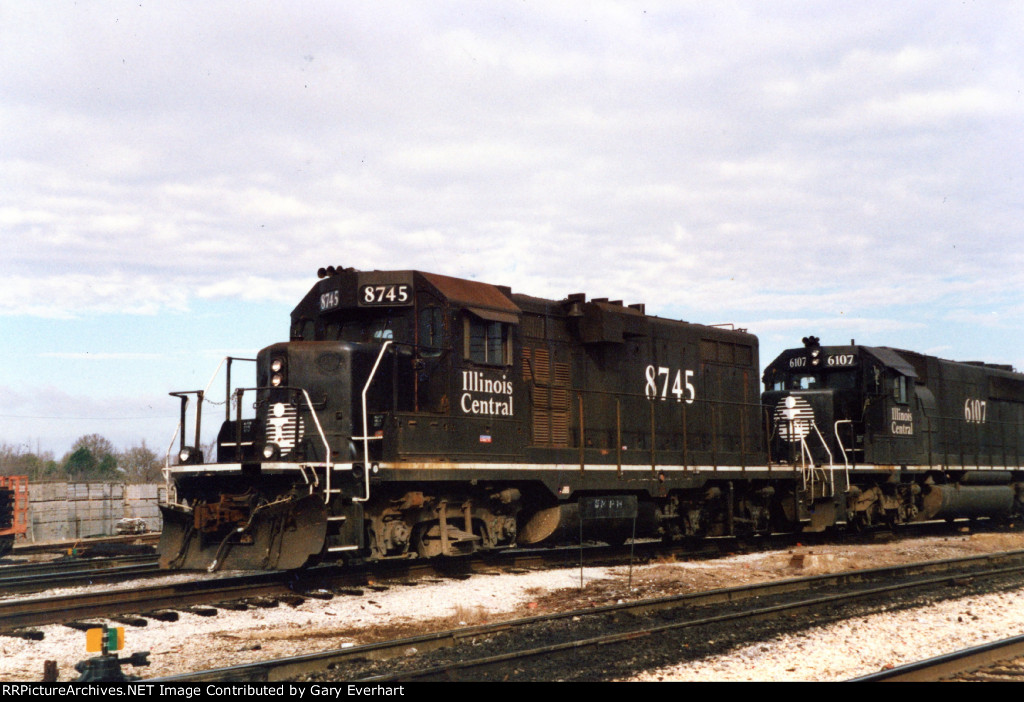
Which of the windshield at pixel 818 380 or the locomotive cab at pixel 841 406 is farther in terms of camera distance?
the windshield at pixel 818 380

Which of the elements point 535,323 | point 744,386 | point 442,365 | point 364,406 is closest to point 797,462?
point 744,386

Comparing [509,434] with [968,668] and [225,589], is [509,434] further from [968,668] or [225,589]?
[968,668]

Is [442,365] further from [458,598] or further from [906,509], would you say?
[906,509]

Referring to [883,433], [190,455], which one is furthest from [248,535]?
[883,433]

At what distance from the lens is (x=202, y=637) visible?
800 cm

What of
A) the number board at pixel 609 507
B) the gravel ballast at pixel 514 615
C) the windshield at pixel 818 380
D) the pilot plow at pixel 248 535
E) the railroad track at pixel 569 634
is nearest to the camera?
the railroad track at pixel 569 634

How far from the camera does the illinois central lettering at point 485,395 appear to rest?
11.8 meters

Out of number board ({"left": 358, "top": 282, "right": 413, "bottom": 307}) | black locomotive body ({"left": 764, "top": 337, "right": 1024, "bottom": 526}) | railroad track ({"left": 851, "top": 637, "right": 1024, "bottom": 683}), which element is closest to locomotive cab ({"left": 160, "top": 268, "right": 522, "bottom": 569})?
number board ({"left": 358, "top": 282, "right": 413, "bottom": 307})

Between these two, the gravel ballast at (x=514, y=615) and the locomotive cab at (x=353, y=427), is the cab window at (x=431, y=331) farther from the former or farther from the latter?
the gravel ballast at (x=514, y=615)

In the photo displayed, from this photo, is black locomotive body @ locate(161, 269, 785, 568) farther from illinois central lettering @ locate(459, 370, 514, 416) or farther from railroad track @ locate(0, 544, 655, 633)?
railroad track @ locate(0, 544, 655, 633)

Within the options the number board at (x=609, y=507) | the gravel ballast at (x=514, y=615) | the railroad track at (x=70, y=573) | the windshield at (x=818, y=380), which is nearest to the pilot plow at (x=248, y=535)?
the gravel ballast at (x=514, y=615)

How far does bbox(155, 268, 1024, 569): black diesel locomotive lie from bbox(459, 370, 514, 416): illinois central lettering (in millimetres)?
25

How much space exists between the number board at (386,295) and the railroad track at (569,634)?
469 centimetres

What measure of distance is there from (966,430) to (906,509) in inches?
137
